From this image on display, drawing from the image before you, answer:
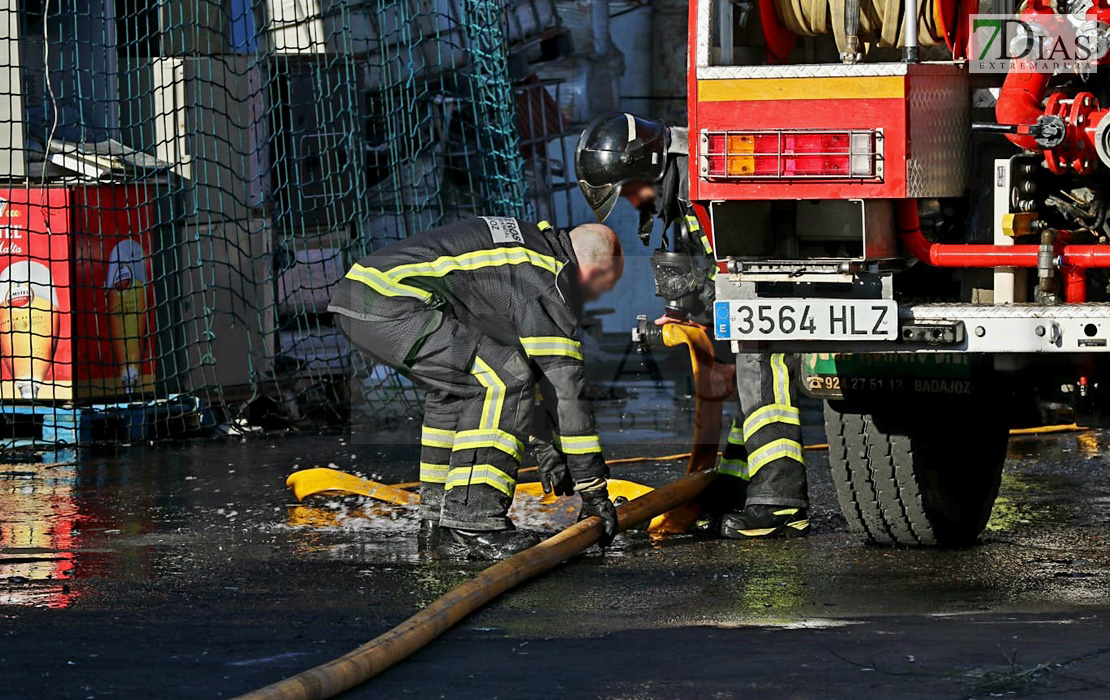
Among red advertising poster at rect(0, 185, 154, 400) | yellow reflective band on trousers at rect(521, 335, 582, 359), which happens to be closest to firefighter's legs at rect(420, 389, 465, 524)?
yellow reflective band on trousers at rect(521, 335, 582, 359)

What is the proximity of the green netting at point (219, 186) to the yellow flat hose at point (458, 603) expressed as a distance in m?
4.54

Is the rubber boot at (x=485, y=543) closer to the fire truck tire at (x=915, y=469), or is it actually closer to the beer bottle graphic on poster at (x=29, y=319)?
the fire truck tire at (x=915, y=469)

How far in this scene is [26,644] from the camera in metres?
4.70

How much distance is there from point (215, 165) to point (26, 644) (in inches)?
256

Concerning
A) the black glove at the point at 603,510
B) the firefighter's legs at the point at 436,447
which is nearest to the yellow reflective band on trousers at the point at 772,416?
the black glove at the point at 603,510

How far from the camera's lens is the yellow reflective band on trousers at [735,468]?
6.78 meters

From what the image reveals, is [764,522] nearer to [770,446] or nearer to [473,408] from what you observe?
[770,446]

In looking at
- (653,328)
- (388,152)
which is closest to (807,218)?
(653,328)

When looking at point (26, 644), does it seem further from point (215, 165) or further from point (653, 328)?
point (215, 165)

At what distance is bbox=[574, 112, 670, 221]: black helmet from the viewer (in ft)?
20.9

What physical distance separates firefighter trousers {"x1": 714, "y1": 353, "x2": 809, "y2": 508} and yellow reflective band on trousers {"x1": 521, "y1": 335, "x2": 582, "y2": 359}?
0.73 meters

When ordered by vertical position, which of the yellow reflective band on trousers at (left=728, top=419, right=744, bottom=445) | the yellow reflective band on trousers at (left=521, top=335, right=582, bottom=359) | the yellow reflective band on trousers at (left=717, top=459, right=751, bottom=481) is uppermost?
the yellow reflective band on trousers at (left=521, top=335, right=582, bottom=359)

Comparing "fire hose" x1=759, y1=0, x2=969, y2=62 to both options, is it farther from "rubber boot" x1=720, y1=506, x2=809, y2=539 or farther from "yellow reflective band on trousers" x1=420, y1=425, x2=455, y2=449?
"yellow reflective band on trousers" x1=420, y1=425, x2=455, y2=449

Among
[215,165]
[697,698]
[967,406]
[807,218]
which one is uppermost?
[215,165]
